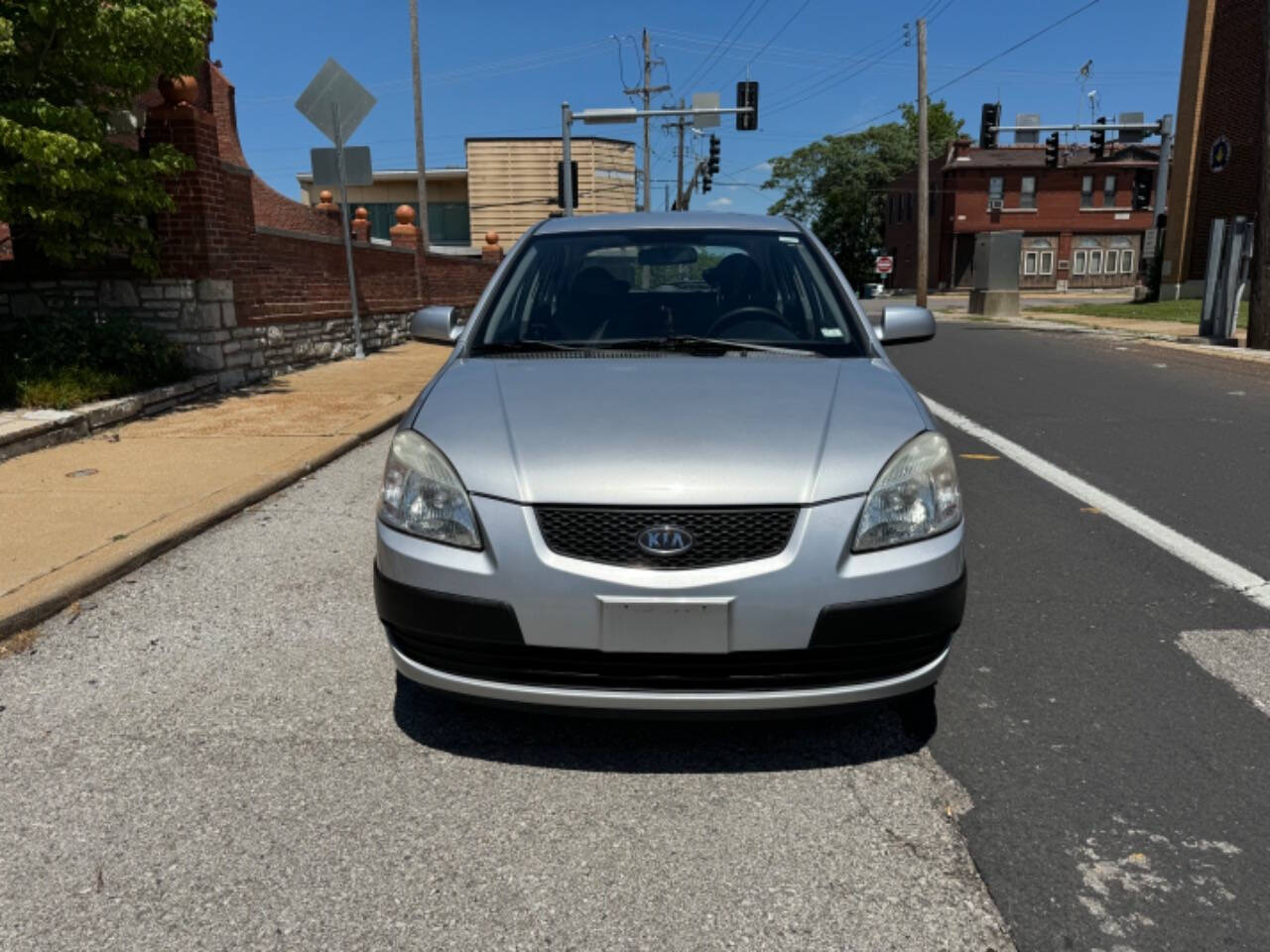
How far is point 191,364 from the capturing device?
9.60 m

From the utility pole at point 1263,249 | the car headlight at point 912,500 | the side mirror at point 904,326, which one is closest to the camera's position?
the car headlight at point 912,500

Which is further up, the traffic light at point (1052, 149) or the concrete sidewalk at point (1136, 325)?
the traffic light at point (1052, 149)

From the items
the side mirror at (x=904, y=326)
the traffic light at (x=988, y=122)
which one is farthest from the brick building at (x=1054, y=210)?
the side mirror at (x=904, y=326)

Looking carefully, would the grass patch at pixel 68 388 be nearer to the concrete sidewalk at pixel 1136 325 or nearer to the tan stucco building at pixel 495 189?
the concrete sidewalk at pixel 1136 325

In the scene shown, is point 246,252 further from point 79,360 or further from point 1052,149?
point 1052,149

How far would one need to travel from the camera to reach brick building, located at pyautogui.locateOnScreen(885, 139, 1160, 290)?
186 ft

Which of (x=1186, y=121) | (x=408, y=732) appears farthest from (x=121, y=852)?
(x=1186, y=121)

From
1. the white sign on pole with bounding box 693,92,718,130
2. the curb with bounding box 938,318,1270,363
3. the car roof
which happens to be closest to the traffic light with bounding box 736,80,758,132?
the white sign on pole with bounding box 693,92,718,130

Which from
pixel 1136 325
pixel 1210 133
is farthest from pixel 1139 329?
pixel 1210 133

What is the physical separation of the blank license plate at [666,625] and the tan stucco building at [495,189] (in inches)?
1872

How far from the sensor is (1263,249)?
15320mm

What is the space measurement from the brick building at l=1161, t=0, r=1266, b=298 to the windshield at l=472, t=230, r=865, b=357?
30.2 meters

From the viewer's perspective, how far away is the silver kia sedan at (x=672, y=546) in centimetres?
245

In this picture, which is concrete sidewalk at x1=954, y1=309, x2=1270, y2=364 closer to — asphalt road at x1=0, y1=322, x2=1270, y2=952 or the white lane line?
the white lane line
